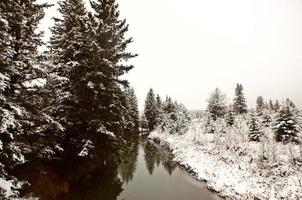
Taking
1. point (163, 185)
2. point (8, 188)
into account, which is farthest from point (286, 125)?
point (8, 188)

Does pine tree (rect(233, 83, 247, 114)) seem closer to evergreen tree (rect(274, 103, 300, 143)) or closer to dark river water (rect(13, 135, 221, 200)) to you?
evergreen tree (rect(274, 103, 300, 143))

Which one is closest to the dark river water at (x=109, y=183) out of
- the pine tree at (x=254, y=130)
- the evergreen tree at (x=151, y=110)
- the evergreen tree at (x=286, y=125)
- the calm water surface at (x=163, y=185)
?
the calm water surface at (x=163, y=185)

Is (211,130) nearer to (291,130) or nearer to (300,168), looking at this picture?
(291,130)

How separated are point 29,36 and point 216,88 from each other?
5344 cm

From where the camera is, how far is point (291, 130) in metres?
26.7

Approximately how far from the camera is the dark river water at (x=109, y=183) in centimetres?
1176

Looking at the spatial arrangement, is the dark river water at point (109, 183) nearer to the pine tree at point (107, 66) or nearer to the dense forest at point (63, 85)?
the dense forest at point (63, 85)

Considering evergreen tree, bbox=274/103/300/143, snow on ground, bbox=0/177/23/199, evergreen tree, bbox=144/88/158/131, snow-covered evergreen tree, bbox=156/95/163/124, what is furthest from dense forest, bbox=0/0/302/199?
evergreen tree, bbox=144/88/158/131

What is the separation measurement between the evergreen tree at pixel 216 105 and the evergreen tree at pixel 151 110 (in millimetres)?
18631

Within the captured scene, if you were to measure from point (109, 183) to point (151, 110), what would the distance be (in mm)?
53783

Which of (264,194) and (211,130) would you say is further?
(211,130)

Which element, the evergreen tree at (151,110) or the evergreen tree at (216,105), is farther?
the evergreen tree at (151,110)

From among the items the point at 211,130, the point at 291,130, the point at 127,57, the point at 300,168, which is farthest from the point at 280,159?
the point at 211,130

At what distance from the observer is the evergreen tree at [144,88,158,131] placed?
7081 centimetres
